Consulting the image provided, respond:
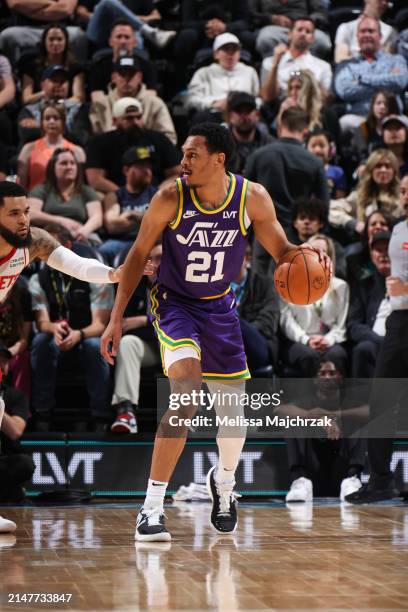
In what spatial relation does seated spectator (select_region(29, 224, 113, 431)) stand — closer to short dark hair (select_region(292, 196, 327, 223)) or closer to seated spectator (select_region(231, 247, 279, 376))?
seated spectator (select_region(231, 247, 279, 376))

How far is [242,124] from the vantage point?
9.80m

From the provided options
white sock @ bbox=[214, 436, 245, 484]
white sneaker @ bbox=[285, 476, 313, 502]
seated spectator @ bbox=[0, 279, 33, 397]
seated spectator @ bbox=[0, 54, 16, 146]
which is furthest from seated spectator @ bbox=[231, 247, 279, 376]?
seated spectator @ bbox=[0, 54, 16, 146]

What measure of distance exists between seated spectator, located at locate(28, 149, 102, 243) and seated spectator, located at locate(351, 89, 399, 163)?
2.84 metres

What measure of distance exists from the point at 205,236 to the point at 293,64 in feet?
19.8

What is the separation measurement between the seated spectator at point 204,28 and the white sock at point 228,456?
6.54 m

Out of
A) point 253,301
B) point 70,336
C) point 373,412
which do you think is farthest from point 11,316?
point 373,412

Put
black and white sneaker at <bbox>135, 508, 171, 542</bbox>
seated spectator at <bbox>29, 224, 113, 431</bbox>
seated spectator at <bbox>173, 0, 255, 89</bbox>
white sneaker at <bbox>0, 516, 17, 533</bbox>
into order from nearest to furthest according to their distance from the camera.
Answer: black and white sneaker at <bbox>135, 508, 171, 542</bbox>, white sneaker at <bbox>0, 516, 17, 533</bbox>, seated spectator at <bbox>29, 224, 113, 431</bbox>, seated spectator at <bbox>173, 0, 255, 89</bbox>

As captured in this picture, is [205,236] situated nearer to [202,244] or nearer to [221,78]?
[202,244]

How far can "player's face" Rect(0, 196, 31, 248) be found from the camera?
18.0 ft

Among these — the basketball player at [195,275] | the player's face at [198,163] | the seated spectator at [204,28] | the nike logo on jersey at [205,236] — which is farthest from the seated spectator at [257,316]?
the seated spectator at [204,28]

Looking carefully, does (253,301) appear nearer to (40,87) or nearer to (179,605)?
(40,87)

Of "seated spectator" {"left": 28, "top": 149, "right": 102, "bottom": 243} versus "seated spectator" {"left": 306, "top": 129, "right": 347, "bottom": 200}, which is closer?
"seated spectator" {"left": 28, "top": 149, "right": 102, "bottom": 243}

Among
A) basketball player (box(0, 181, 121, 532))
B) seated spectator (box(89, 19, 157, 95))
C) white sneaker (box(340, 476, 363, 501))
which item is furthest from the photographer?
seated spectator (box(89, 19, 157, 95))

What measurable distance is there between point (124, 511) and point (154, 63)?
6169 mm
